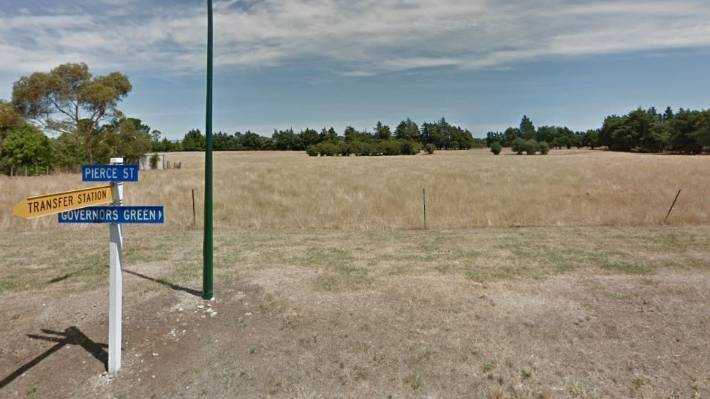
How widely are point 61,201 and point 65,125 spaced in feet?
154

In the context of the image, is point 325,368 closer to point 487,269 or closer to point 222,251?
point 487,269

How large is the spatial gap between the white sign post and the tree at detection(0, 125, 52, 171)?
39167 millimetres

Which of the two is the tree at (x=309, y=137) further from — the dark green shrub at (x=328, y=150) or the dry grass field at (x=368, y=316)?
the dry grass field at (x=368, y=316)

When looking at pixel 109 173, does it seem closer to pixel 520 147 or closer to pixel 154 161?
pixel 154 161

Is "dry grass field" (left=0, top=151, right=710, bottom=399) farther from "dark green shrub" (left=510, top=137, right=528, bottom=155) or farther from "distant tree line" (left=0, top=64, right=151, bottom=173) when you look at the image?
"dark green shrub" (left=510, top=137, right=528, bottom=155)

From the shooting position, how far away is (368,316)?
4961 millimetres

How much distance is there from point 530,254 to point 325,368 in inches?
214

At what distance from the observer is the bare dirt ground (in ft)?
12.0

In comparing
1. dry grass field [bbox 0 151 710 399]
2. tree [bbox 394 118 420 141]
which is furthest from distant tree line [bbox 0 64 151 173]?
tree [bbox 394 118 420 141]

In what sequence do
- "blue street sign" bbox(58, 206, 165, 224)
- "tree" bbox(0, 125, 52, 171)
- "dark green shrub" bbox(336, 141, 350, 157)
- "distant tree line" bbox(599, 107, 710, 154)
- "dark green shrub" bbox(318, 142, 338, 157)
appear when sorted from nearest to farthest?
"blue street sign" bbox(58, 206, 165, 224)
"tree" bbox(0, 125, 52, 171)
"distant tree line" bbox(599, 107, 710, 154)
"dark green shrub" bbox(318, 142, 338, 157)
"dark green shrub" bbox(336, 141, 350, 157)

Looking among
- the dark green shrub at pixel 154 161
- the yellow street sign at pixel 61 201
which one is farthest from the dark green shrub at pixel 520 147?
the yellow street sign at pixel 61 201

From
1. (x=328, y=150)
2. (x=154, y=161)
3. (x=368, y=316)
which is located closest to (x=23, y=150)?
(x=154, y=161)

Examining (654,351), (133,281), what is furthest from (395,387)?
(133,281)

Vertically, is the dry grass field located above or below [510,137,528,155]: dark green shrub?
below
